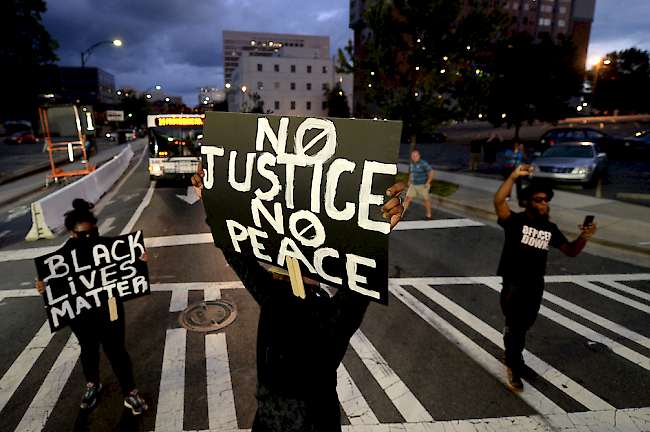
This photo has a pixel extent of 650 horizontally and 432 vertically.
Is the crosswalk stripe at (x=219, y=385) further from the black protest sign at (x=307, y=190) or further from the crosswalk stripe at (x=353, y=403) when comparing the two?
the black protest sign at (x=307, y=190)

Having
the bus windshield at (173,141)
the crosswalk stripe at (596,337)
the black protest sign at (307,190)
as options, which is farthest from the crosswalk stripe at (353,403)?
the bus windshield at (173,141)

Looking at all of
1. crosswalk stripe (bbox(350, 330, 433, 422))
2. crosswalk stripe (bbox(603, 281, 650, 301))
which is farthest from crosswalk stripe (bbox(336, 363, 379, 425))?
crosswalk stripe (bbox(603, 281, 650, 301))

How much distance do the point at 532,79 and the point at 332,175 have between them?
3658 cm

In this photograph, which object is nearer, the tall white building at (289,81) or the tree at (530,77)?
the tree at (530,77)

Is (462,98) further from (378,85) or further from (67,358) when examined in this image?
(67,358)

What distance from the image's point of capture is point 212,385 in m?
3.95

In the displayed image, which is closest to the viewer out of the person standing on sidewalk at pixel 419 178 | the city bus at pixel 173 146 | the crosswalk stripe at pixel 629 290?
the crosswalk stripe at pixel 629 290

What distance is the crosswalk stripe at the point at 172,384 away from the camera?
3.48m

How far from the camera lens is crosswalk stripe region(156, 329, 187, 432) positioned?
11.4ft

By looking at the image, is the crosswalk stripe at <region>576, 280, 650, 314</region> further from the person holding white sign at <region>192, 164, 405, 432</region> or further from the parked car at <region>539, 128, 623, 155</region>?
the parked car at <region>539, 128, 623, 155</region>

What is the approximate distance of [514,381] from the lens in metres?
3.95

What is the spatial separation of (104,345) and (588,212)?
12685 millimetres

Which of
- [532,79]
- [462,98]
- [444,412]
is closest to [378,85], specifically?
[462,98]

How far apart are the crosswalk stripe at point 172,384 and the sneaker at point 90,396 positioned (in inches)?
23.5
